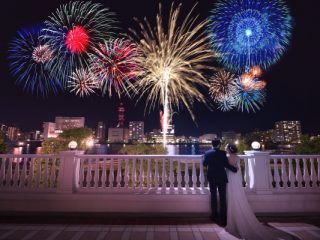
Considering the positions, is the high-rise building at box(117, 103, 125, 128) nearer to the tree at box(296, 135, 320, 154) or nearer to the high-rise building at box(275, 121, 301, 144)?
the high-rise building at box(275, 121, 301, 144)

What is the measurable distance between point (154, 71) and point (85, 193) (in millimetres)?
9312

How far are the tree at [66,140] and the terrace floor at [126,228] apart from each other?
553 cm

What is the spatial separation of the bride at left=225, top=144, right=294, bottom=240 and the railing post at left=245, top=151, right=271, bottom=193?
1045mm

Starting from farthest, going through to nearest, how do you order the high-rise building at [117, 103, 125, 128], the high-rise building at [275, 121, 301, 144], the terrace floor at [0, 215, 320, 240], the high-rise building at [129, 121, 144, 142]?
the high-rise building at [129, 121, 144, 142]
the high-rise building at [117, 103, 125, 128]
the high-rise building at [275, 121, 301, 144]
the terrace floor at [0, 215, 320, 240]

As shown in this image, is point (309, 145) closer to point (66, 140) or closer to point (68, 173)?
point (68, 173)

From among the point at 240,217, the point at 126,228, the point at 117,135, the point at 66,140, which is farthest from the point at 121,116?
the point at 240,217

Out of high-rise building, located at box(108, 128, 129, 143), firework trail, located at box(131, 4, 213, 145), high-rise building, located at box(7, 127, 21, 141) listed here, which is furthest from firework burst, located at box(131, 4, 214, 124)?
high-rise building, located at box(108, 128, 129, 143)

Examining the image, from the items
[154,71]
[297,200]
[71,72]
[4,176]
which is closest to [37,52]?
[71,72]

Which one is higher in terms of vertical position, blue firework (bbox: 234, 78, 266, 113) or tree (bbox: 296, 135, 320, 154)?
blue firework (bbox: 234, 78, 266, 113)

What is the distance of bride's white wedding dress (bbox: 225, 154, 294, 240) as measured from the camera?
161 inches

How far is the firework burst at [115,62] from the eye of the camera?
1209 centimetres

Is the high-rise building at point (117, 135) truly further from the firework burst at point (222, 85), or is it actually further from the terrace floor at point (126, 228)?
the terrace floor at point (126, 228)

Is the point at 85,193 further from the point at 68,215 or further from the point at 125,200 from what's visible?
the point at 125,200

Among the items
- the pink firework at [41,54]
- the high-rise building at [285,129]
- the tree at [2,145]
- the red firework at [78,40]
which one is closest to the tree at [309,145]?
Answer: the tree at [2,145]
